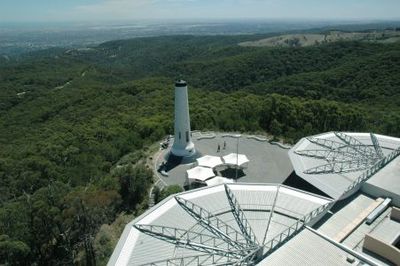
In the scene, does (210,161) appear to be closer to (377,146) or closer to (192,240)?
(192,240)

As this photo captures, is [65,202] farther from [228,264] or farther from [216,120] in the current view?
[216,120]

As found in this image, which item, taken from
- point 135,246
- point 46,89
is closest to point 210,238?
point 135,246

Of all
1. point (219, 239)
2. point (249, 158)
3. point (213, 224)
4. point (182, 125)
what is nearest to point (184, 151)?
point (182, 125)

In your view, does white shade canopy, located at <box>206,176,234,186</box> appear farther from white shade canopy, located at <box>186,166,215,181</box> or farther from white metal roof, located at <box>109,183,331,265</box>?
white metal roof, located at <box>109,183,331,265</box>

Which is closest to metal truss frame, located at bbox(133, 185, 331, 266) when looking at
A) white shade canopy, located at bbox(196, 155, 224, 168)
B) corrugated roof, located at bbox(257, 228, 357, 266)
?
corrugated roof, located at bbox(257, 228, 357, 266)

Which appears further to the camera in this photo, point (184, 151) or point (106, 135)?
point (106, 135)

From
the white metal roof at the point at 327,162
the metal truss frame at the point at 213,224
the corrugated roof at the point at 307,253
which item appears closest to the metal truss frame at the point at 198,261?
the metal truss frame at the point at 213,224
